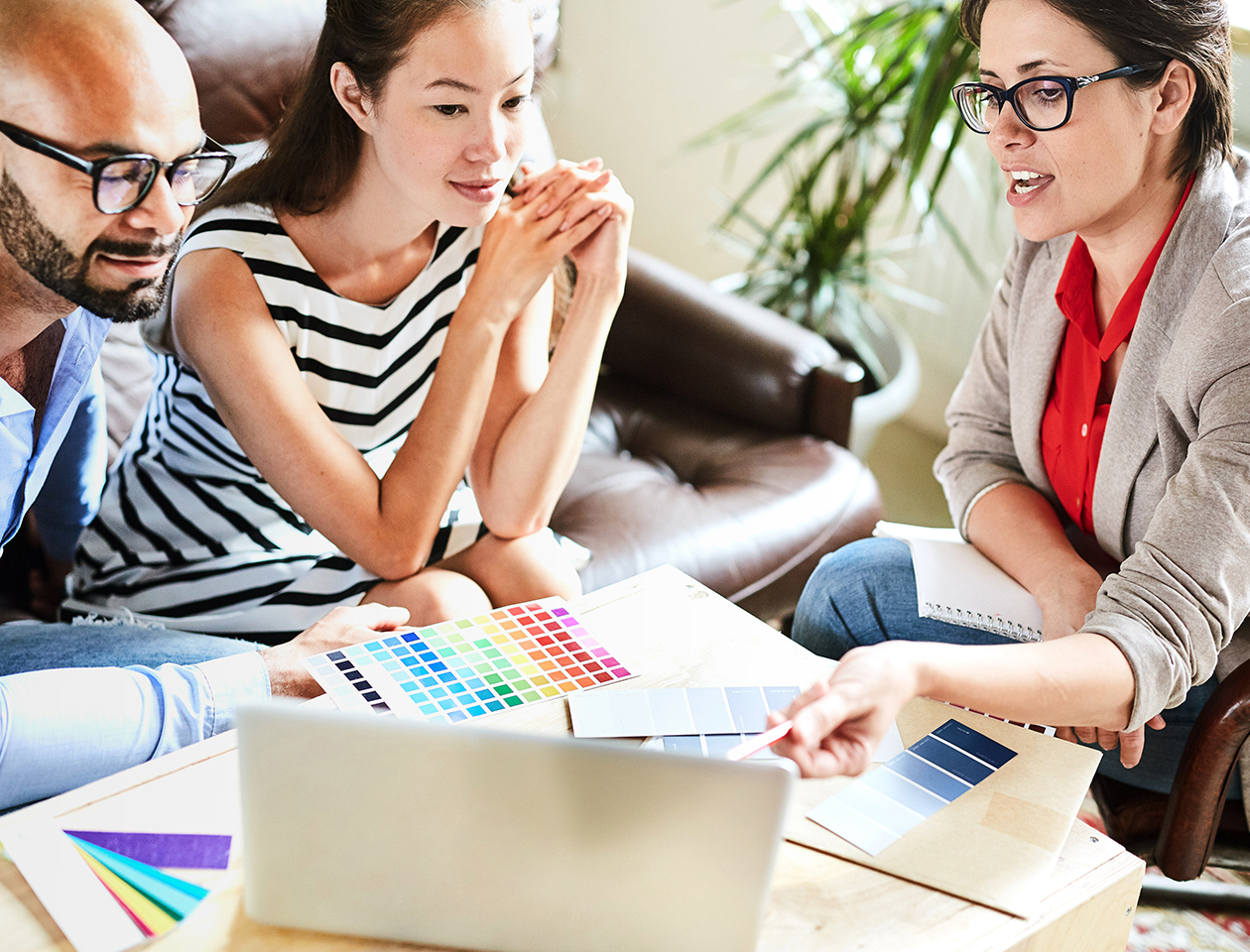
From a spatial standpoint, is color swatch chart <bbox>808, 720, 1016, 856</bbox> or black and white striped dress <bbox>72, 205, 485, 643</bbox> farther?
black and white striped dress <bbox>72, 205, 485, 643</bbox>

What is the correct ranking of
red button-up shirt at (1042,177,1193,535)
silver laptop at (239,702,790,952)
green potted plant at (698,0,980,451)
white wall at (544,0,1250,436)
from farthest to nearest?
1. white wall at (544,0,1250,436)
2. green potted plant at (698,0,980,451)
3. red button-up shirt at (1042,177,1193,535)
4. silver laptop at (239,702,790,952)

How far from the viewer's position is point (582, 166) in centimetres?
131

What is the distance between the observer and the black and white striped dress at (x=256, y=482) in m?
1.27

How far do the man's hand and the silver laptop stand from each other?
298mm

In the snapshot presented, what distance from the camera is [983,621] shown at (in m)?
1.25

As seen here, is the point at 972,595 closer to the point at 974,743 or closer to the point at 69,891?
the point at 974,743

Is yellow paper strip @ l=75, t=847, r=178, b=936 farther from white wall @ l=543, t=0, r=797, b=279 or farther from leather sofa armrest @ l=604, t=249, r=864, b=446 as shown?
white wall @ l=543, t=0, r=797, b=279

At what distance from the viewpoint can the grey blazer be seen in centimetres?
102

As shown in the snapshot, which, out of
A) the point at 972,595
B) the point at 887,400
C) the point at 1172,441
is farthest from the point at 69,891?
the point at 887,400

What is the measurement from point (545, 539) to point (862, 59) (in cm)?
161

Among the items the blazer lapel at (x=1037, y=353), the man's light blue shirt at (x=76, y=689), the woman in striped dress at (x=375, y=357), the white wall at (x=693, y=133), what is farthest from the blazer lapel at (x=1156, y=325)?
the white wall at (x=693, y=133)

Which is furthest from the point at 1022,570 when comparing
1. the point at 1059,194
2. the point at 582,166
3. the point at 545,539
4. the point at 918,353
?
the point at 918,353

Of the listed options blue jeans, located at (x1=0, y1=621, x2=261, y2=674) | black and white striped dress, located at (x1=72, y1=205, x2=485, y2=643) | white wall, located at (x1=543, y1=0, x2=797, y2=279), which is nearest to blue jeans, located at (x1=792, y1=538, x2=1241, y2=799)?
→ black and white striped dress, located at (x1=72, y1=205, x2=485, y2=643)

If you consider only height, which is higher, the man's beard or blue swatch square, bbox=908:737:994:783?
the man's beard
